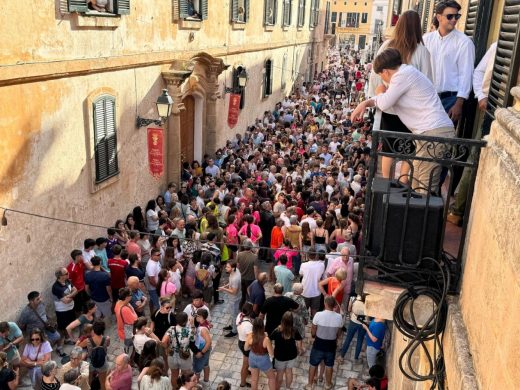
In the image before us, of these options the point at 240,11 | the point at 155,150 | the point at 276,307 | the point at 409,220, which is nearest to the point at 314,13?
the point at 240,11

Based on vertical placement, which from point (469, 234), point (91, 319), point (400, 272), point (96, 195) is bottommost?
point (91, 319)

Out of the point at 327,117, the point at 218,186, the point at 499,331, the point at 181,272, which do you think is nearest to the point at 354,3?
the point at 327,117

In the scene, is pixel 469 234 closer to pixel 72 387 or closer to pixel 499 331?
pixel 499 331

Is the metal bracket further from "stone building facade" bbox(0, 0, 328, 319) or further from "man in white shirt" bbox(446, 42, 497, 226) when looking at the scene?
"man in white shirt" bbox(446, 42, 497, 226)

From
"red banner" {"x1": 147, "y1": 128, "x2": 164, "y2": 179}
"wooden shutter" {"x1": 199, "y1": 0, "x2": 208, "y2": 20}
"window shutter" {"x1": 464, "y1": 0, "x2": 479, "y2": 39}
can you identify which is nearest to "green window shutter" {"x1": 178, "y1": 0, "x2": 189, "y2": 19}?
"wooden shutter" {"x1": 199, "y1": 0, "x2": 208, "y2": 20}

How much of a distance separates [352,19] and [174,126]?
2573 inches

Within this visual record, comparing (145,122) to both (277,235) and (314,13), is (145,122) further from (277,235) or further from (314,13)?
(314,13)

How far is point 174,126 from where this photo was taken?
13.5m

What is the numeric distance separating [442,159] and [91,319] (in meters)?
5.88

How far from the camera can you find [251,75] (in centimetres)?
2106

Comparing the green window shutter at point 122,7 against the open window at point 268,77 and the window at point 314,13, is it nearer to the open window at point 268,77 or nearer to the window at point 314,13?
the open window at point 268,77

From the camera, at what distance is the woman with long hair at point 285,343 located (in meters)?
7.17

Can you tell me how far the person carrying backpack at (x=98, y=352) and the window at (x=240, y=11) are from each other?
12545 mm

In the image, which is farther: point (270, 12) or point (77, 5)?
point (270, 12)
